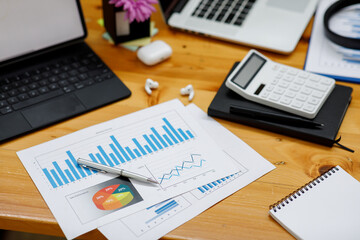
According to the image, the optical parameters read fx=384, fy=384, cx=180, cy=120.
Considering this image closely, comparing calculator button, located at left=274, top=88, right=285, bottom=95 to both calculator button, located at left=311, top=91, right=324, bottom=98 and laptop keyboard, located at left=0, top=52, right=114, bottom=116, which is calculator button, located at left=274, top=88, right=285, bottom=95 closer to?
calculator button, located at left=311, top=91, right=324, bottom=98

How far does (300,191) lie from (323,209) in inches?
1.9

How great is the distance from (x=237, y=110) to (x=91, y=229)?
1.20 ft

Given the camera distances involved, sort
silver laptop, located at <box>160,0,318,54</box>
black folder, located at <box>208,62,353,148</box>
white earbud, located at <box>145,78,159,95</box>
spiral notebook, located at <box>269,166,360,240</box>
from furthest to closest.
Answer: silver laptop, located at <box>160,0,318,54</box> < white earbud, located at <box>145,78,159,95</box> < black folder, located at <box>208,62,353,148</box> < spiral notebook, located at <box>269,166,360,240</box>

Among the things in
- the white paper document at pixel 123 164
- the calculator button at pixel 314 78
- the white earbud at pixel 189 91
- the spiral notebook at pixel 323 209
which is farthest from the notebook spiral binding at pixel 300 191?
the white earbud at pixel 189 91

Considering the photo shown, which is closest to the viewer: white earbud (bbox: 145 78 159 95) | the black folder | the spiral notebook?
the spiral notebook

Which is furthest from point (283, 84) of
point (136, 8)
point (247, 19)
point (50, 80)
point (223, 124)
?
point (50, 80)

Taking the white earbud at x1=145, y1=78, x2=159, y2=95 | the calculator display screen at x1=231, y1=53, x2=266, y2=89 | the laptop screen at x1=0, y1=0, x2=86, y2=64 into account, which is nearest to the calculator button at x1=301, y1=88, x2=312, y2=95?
the calculator display screen at x1=231, y1=53, x2=266, y2=89

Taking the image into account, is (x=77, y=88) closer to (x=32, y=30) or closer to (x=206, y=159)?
(x=32, y=30)

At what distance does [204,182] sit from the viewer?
0.70 meters

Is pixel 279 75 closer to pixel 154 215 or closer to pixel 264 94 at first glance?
pixel 264 94

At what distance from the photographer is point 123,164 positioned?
728 millimetres

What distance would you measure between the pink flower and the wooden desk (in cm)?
10

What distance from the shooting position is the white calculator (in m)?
0.77

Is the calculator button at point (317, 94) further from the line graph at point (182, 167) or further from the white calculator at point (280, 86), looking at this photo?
the line graph at point (182, 167)
